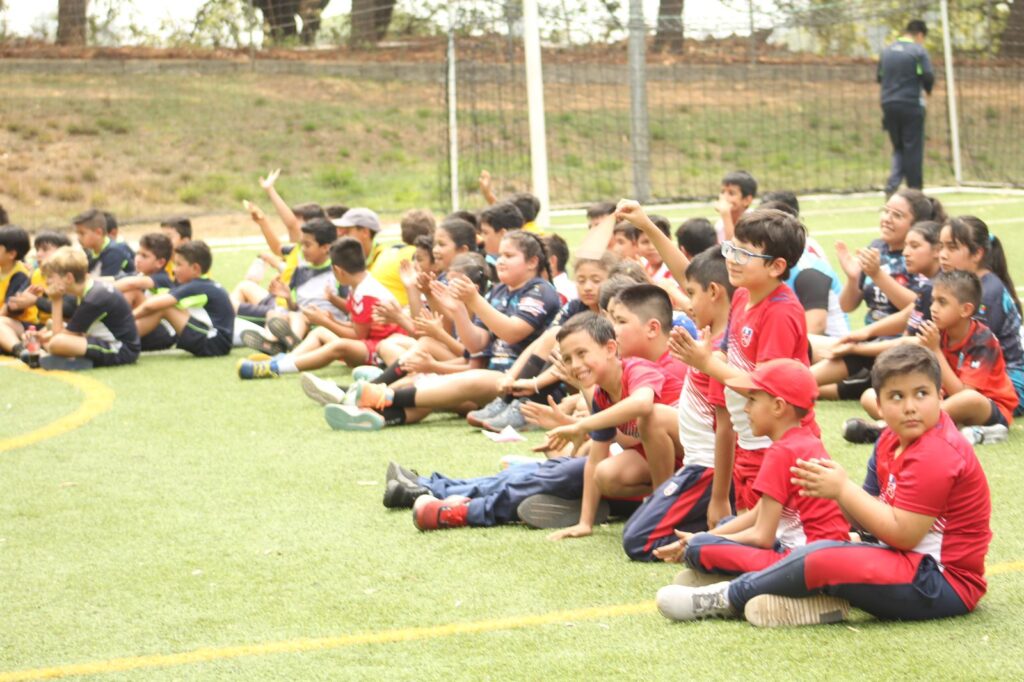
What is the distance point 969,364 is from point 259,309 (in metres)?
5.97

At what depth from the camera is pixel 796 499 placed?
4.26m

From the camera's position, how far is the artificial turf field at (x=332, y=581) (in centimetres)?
378

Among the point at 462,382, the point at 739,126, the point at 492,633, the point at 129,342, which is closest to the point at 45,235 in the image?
the point at 129,342

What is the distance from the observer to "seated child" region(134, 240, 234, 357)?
9.88 m

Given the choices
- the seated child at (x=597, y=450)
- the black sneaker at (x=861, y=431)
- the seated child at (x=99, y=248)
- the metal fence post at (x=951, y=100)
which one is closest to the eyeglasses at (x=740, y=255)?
the seated child at (x=597, y=450)

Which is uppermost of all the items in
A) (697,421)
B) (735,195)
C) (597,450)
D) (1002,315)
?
(735,195)

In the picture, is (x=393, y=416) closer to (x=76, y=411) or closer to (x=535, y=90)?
(x=76, y=411)

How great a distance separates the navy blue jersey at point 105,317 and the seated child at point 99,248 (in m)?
1.19

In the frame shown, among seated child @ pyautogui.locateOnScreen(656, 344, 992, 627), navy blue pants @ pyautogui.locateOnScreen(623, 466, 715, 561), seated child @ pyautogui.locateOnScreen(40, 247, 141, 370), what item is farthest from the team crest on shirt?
seated child @ pyautogui.locateOnScreen(40, 247, 141, 370)

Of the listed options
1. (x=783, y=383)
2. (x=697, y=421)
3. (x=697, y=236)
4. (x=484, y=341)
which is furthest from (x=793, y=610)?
(x=697, y=236)

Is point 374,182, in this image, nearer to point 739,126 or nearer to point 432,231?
point 739,126

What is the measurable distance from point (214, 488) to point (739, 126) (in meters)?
19.5

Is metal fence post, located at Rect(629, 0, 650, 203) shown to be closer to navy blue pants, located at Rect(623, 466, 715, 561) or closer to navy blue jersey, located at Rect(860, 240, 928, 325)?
navy blue jersey, located at Rect(860, 240, 928, 325)

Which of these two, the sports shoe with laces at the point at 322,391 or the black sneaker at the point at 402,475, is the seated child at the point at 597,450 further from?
the sports shoe with laces at the point at 322,391
